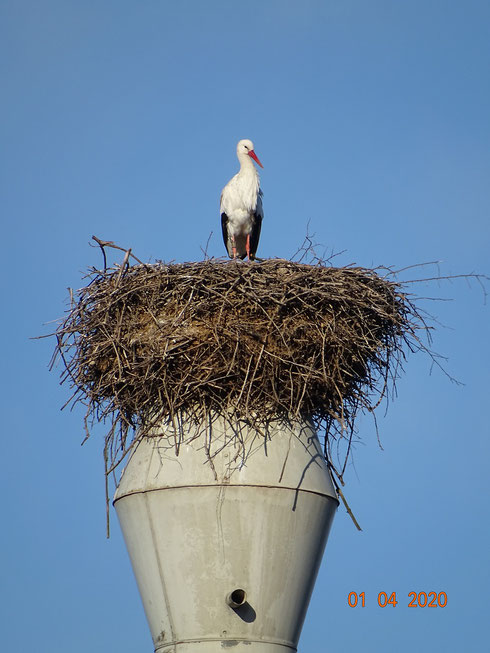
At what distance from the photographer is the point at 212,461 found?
9508mm

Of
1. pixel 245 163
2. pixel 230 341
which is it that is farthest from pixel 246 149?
pixel 230 341

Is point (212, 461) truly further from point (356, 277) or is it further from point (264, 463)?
point (356, 277)

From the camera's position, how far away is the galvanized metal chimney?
913 centimetres

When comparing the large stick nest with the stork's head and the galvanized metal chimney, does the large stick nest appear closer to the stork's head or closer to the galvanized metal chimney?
the galvanized metal chimney

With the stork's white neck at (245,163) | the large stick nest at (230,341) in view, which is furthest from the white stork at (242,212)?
the large stick nest at (230,341)

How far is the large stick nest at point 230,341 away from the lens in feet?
31.0

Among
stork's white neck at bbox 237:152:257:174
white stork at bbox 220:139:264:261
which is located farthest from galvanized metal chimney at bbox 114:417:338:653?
stork's white neck at bbox 237:152:257:174

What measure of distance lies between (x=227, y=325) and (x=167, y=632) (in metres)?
2.85

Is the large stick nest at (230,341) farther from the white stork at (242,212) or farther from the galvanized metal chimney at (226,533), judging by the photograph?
the white stork at (242,212)

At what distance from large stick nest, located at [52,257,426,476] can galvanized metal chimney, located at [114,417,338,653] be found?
0.96 ft

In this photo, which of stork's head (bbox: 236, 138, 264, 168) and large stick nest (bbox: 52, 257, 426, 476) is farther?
stork's head (bbox: 236, 138, 264, 168)

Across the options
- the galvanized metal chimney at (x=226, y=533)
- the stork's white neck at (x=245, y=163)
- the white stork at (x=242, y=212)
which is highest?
the stork's white neck at (x=245, y=163)

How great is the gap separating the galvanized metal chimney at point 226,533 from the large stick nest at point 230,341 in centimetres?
29

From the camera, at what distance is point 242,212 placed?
45.3 feet
